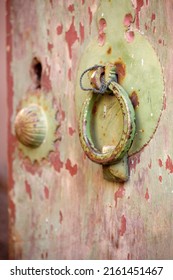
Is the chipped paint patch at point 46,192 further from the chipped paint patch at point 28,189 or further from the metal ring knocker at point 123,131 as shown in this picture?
the metal ring knocker at point 123,131

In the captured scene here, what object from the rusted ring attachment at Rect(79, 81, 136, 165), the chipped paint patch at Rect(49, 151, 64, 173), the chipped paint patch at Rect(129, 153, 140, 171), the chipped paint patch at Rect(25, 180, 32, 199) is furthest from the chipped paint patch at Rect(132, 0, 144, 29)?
the chipped paint patch at Rect(25, 180, 32, 199)

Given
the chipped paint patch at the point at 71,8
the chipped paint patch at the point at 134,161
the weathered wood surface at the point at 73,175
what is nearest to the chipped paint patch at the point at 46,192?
the weathered wood surface at the point at 73,175

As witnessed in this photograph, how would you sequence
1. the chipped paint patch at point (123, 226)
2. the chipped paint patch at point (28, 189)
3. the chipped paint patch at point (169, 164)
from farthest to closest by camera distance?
the chipped paint patch at point (28, 189) → the chipped paint patch at point (123, 226) → the chipped paint patch at point (169, 164)

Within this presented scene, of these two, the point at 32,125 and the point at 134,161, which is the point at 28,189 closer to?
the point at 32,125

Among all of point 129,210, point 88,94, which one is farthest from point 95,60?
point 129,210

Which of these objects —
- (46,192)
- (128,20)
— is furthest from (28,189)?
(128,20)

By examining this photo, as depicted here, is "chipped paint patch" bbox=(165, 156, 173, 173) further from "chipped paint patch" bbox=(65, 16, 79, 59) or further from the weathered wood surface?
"chipped paint patch" bbox=(65, 16, 79, 59)
